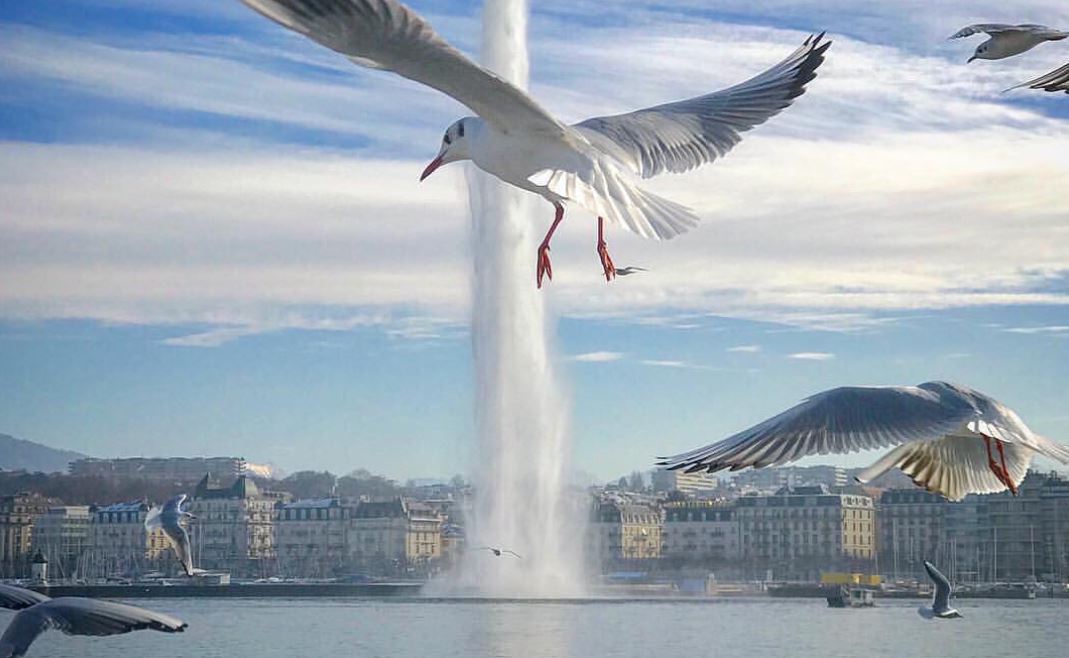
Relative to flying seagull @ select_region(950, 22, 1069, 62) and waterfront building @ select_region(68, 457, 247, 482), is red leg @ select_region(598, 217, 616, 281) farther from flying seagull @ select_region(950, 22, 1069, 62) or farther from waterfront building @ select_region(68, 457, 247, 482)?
waterfront building @ select_region(68, 457, 247, 482)

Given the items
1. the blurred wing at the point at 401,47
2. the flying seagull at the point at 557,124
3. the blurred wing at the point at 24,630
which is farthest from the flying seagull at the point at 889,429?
the blurred wing at the point at 24,630

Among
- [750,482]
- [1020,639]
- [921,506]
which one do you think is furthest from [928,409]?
[750,482]

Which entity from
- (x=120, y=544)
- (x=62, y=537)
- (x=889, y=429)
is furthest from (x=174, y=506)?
(x=62, y=537)

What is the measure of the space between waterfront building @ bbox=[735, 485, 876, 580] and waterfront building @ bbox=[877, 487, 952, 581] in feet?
→ 1.79

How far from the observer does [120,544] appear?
6128 cm

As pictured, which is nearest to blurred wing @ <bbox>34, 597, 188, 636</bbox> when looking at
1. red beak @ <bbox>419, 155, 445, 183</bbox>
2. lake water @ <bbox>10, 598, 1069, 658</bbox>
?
red beak @ <bbox>419, 155, 445, 183</bbox>

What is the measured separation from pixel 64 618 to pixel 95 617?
0.14 m

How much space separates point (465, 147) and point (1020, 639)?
31977 mm

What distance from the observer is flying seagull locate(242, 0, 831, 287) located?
3.55 m

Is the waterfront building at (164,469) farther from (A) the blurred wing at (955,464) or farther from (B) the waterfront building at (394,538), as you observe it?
(A) the blurred wing at (955,464)

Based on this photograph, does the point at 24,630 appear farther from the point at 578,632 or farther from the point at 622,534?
the point at 622,534

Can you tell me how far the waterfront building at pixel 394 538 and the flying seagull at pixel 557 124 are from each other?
57298 millimetres

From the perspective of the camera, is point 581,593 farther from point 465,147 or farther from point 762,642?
point 465,147

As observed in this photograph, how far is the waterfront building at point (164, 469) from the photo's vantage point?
71.8m
